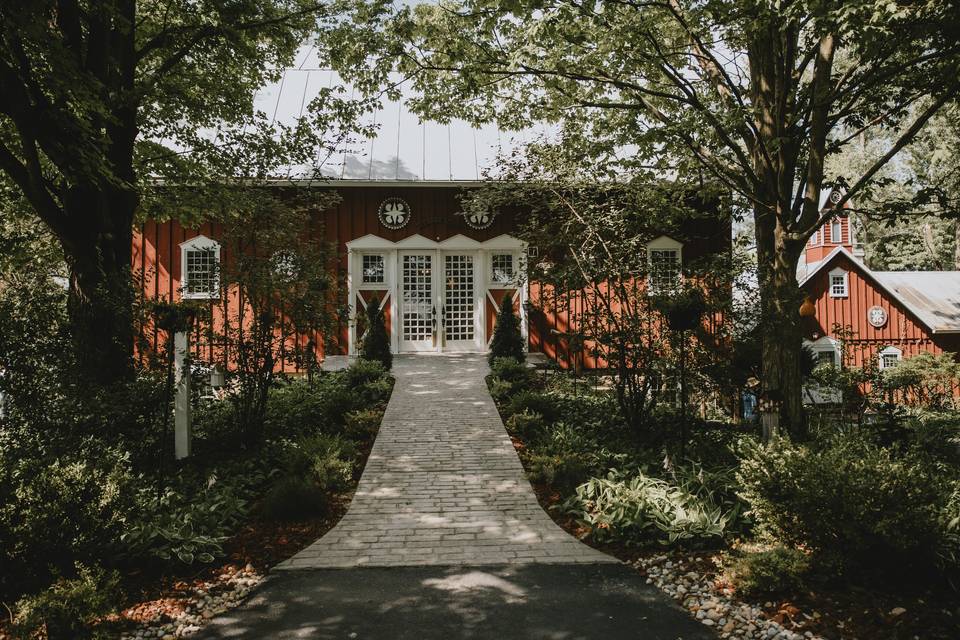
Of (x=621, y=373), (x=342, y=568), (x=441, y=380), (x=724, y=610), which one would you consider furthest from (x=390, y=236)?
(x=724, y=610)

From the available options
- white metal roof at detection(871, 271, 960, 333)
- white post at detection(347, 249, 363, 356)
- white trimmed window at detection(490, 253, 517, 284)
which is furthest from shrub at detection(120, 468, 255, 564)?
white metal roof at detection(871, 271, 960, 333)

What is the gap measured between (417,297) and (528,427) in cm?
722

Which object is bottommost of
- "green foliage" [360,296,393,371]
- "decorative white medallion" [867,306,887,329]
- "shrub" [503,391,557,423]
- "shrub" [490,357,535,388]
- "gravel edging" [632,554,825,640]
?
"gravel edging" [632,554,825,640]

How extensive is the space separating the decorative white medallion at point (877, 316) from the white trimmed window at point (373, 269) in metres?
16.3

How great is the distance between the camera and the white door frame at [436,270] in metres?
14.2

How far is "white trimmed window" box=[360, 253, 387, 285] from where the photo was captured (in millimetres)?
14486

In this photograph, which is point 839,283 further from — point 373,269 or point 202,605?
point 202,605

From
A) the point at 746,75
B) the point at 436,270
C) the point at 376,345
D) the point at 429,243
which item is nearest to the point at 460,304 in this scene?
the point at 436,270

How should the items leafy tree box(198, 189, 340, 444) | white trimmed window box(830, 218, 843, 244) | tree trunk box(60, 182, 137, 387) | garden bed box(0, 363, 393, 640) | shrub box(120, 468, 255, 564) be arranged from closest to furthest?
1. garden bed box(0, 363, 393, 640)
2. shrub box(120, 468, 255, 564)
3. tree trunk box(60, 182, 137, 387)
4. leafy tree box(198, 189, 340, 444)
5. white trimmed window box(830, 218, 843, 244)


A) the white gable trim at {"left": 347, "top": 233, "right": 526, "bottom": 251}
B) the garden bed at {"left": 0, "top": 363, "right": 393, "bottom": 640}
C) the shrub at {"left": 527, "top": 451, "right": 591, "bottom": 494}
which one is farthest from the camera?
the white gable trim at {"left": 347, "top": 233, "right": 526, "bottom": 251}

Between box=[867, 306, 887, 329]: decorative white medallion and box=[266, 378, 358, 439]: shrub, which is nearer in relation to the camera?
box=[266, 378, 358, 439]: shrub

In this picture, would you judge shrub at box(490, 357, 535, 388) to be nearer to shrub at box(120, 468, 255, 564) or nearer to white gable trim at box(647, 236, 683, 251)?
shrub at box(120, 468, 255, 564)

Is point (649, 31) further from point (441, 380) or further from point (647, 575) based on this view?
point (441, 380)

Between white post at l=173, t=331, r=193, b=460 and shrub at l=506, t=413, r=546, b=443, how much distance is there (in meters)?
4.47
